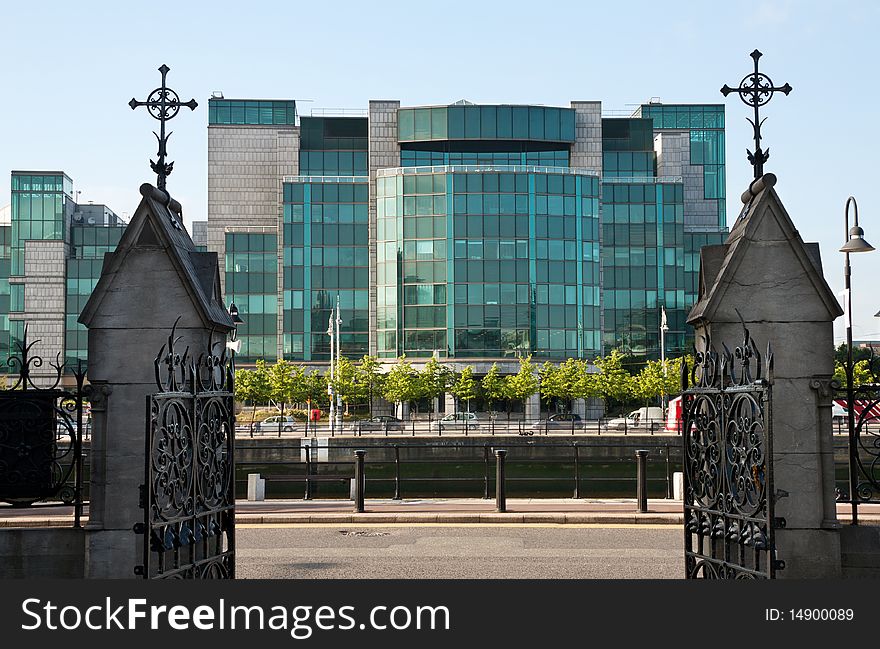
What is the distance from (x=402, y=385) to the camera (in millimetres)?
74125

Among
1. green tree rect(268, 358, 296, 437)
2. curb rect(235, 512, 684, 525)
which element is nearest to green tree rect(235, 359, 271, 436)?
green tree rect(268, 358, 296, 437)

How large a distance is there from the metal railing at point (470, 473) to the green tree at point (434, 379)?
819 inches

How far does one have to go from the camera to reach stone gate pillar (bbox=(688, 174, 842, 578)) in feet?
28.9

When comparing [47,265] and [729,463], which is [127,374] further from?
[47,265]

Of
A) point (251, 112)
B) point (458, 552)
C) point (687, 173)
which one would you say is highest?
point (251, 112)

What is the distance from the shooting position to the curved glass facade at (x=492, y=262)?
80812 millimetres

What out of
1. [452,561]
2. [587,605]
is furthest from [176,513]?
[452,561]

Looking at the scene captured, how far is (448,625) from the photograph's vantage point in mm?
6148

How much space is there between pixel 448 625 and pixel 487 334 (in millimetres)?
74641

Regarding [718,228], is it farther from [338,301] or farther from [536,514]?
[536,514]

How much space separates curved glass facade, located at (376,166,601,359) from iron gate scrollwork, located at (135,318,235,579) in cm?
7205

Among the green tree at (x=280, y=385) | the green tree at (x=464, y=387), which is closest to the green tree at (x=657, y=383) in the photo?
the green tree at (x=464, y=387)

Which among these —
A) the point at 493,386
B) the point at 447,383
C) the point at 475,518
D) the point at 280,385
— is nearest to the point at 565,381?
the point at 493,386

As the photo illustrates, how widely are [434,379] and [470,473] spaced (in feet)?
108
